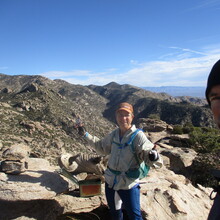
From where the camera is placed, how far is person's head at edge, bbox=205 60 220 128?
1.35 metres

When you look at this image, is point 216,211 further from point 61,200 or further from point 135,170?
point 61,200

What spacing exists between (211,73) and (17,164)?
468 cm

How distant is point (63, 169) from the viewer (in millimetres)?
4977

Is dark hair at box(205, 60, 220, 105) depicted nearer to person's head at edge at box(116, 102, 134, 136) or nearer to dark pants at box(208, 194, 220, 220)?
dark pants at box(208, 194, 220, 220)

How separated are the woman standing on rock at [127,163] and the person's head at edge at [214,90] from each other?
2.10 m

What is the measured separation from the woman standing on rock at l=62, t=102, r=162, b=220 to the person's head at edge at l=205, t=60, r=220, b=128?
2105 millimetres

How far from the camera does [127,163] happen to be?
3631 mm

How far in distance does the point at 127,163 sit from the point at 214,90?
2497mm

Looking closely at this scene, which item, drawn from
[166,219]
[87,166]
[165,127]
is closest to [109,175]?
[87,166]

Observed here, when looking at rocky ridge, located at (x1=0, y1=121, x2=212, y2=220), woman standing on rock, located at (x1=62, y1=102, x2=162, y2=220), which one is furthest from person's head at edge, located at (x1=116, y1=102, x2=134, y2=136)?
rocky ridge, located at (x1=0, y1=121, x2=212, y2=220)

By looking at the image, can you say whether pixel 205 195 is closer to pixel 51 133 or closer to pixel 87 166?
pixel 87 166

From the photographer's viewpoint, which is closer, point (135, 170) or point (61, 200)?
point (135, 170)

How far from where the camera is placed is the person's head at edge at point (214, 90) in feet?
4.43

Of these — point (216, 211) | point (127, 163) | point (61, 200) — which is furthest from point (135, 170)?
point (61, 200)
